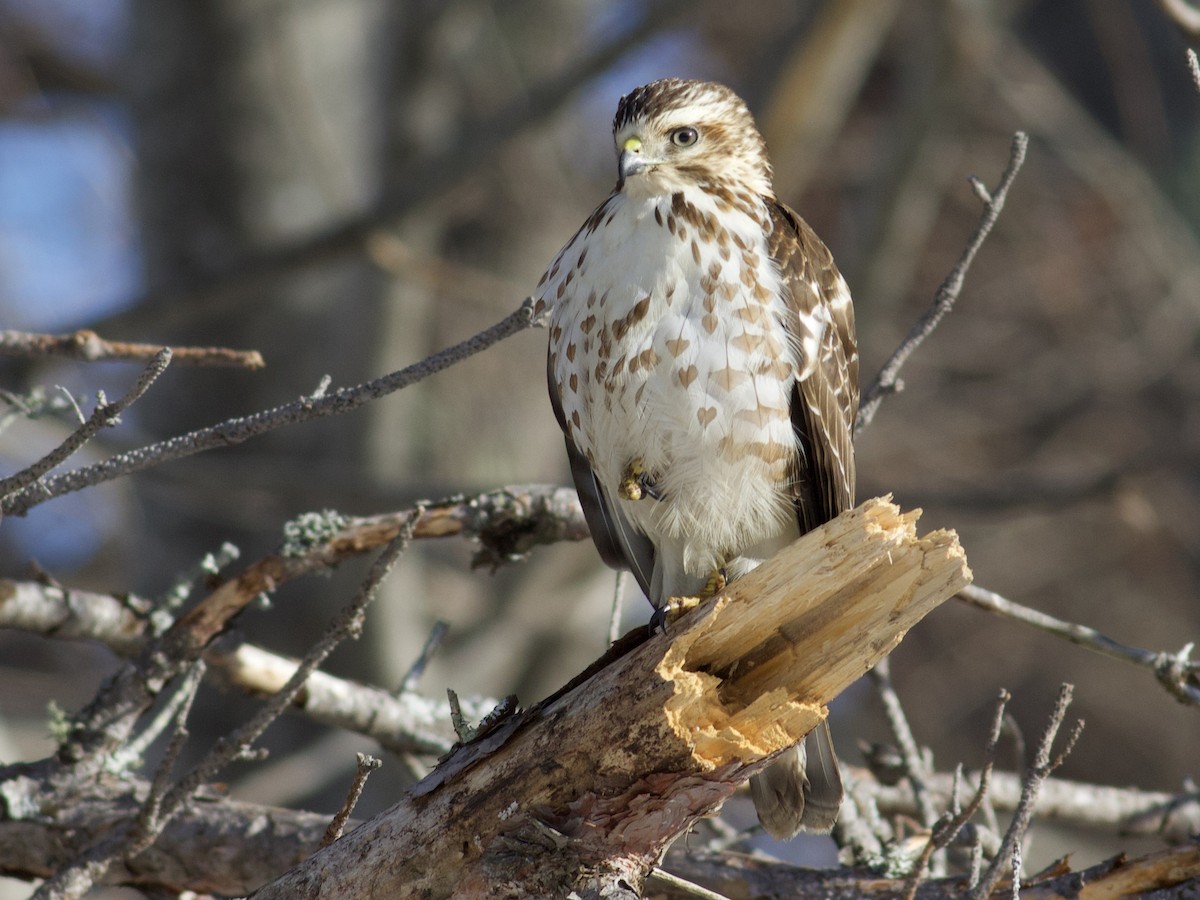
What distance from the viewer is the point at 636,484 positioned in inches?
127

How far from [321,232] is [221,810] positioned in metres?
2.93

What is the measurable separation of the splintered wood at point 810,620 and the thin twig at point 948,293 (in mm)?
807

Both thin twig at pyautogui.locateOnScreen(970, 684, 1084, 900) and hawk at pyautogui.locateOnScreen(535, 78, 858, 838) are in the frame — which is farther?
hawk at pyautogui.locateOnScreen(535, 78, 858, 838)

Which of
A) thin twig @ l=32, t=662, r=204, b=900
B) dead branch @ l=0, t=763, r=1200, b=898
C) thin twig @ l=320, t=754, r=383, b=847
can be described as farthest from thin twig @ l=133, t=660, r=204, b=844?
thin twig @ l=320, t=754, r=383, b=847

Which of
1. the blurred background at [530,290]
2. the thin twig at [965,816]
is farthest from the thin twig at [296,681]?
the blurred background at [530,290]

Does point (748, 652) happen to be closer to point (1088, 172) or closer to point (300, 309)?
point (300, 309)

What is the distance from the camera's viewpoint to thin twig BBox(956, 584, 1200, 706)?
2.97 m

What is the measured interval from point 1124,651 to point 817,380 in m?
0.90

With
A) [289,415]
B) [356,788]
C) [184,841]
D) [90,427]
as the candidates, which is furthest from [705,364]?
[184,841]

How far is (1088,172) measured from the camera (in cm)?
764

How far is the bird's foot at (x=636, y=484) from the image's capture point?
10.5 feet

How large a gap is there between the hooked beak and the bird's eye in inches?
3.8

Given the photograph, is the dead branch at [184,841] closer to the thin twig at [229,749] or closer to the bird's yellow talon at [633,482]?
the thin twig at [229,749]

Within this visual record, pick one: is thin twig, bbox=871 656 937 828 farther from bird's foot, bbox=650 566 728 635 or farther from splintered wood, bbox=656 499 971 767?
splintered wood, bbox=656 499 971 767
